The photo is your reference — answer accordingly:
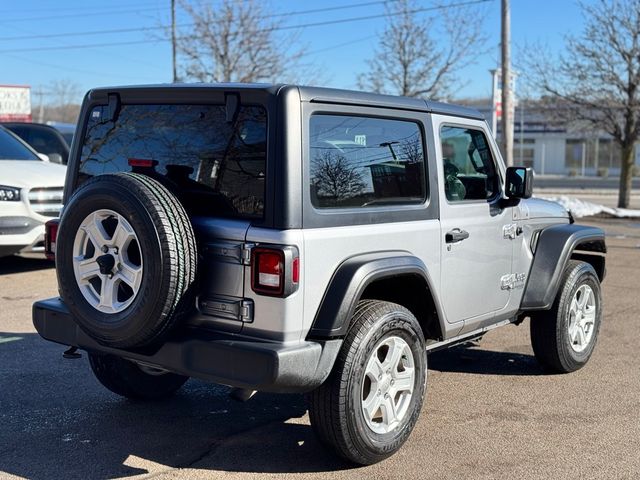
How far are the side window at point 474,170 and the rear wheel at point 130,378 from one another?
217 centimetres

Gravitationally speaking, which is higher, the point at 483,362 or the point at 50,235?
the point at 50,235

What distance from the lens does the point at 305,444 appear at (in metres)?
4.23

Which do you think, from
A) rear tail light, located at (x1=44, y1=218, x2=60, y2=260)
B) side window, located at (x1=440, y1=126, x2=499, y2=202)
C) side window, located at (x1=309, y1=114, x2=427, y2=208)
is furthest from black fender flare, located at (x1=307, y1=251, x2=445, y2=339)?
rear tail light, located at (x1=44, y1=218, x2=60, y2=260)

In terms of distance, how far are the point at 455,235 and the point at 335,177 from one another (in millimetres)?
1034

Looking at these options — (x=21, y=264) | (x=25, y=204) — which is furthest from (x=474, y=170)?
(x=21, y=264)

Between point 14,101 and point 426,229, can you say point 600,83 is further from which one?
point 14,101

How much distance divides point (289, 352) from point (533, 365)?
3108 mm

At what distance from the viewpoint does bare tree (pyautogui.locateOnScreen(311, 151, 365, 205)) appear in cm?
372

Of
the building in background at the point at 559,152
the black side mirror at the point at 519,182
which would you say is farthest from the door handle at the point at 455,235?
the building in background at the point at 559,152

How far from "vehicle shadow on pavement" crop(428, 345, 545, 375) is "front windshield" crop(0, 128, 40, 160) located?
21.9 ft

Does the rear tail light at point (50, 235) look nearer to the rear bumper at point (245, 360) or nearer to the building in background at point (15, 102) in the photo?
the rear bumper at point (245, 360)

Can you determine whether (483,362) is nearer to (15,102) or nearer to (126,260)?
(126,260)

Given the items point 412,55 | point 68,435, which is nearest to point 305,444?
point 68,435

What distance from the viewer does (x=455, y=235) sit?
4488mm
